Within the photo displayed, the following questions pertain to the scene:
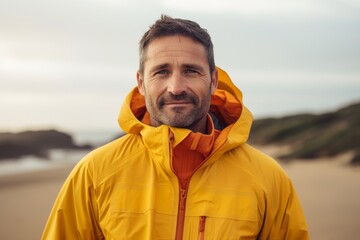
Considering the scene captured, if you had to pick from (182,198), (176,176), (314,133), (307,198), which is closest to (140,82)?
(176,176)

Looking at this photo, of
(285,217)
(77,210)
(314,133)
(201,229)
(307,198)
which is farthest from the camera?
(314,133)

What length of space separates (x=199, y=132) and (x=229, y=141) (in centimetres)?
17

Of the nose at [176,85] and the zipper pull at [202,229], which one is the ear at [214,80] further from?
the zipper pull at [202,229]

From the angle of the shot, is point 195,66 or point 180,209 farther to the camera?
point 195,66

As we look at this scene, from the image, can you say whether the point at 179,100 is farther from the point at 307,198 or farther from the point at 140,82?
the point at 307,198

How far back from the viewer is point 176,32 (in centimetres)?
275

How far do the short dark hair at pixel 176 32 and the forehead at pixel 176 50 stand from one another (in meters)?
0.02

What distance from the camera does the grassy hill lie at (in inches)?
536

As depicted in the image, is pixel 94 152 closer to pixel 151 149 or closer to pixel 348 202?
pixel 151 149

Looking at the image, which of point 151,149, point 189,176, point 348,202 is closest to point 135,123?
point 151,149

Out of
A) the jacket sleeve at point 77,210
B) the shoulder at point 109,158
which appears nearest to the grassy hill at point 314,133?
the shoulder at point 109,158

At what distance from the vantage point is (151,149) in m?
2.68

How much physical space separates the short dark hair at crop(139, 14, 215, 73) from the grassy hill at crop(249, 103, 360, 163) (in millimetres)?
10799

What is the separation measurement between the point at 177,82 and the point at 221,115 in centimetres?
53
